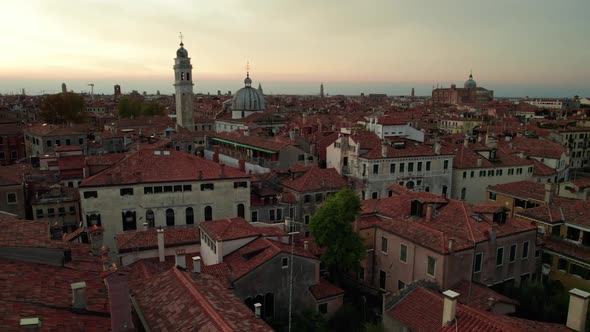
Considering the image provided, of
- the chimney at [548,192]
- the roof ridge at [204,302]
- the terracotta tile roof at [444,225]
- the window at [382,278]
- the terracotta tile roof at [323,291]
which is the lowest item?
the window at [382,278]

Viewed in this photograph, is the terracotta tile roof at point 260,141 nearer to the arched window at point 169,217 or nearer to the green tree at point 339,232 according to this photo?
the arched window at point 169,217

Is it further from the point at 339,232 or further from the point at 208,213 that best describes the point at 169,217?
the point at 339,232

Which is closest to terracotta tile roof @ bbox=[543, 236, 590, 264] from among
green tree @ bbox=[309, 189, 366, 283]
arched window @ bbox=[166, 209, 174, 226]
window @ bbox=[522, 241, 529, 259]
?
window @ bbox=[522, 241, 529, 259]

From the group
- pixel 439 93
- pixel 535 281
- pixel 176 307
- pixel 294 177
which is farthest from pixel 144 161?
pixel 439 93

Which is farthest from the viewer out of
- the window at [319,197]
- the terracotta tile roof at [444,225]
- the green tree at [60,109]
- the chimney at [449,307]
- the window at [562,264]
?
→ the green tree at [60,109]

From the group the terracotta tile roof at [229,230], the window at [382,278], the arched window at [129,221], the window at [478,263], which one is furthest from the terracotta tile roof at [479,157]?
the arched window at [129,221]

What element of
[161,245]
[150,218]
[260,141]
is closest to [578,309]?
[161,245]
